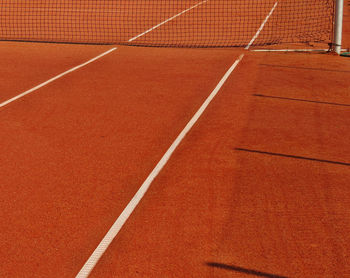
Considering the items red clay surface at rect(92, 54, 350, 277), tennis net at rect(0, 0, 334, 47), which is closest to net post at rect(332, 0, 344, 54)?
tennis net at rect(0, 0, 334, 47)

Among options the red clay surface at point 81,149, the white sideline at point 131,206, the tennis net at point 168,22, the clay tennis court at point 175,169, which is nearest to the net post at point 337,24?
the clay tennis court at point 175,169

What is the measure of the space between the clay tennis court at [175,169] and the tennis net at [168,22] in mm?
4372

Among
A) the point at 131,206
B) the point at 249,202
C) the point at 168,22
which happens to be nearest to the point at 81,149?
the point at 131,206

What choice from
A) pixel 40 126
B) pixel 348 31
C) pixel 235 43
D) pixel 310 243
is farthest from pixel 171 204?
pixel 348 31

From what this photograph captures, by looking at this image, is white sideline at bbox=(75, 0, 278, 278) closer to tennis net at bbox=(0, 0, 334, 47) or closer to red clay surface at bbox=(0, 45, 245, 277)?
red clay surface at bbox=(0, 45, 245, 277)

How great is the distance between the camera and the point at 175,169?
26.1 ft

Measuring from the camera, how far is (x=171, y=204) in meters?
6.84

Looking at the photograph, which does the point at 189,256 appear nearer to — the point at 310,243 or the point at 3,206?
the point at 310,243

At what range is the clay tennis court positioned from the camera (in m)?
5.71

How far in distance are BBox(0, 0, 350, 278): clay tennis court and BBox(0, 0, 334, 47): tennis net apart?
437 cm

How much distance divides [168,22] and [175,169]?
612 inches

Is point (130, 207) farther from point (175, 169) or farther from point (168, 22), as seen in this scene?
point (168, 22)

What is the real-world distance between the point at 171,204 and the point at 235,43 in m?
12.3

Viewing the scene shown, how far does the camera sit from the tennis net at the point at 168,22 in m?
19.0
